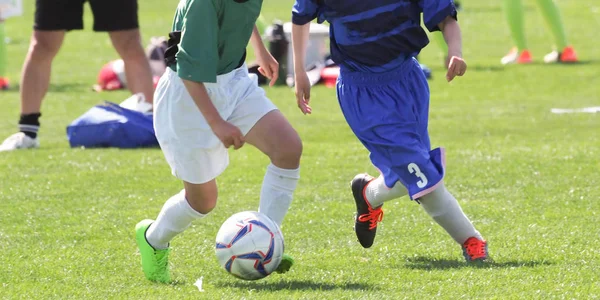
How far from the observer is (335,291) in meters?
4.55

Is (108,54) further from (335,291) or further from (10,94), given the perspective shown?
(335,291)

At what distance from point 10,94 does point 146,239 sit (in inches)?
317

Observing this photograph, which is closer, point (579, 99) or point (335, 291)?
point (335, 291)

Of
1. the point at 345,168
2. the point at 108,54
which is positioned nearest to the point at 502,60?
the point at 108,54

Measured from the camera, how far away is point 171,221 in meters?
4.93

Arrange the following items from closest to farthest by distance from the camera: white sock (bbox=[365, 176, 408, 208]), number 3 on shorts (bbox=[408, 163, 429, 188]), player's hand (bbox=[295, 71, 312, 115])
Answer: number 3 on shorts (bbox=[408, 163, 429, 188]), player's hand (bbox=[295, 71, 312, 115]), white sock (bbox=[365, 176, 408, 208])

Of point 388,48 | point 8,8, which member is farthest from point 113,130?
point 8,8

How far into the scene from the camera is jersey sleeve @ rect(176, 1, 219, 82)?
14.6ft

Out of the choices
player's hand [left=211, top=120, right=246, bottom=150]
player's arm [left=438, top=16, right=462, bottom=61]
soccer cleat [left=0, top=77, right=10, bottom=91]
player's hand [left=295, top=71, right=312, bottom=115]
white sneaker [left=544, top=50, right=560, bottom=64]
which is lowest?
soccer cleat [left=0, top=77, right=10, bottom=91]

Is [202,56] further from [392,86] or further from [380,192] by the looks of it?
[380,192]

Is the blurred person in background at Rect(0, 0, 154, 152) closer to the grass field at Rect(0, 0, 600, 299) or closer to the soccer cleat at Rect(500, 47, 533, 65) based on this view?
the grass field at Rect(0, 0, 600, 299)

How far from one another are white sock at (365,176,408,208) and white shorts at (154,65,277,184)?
2.69ft

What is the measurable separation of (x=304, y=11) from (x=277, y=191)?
890 mm

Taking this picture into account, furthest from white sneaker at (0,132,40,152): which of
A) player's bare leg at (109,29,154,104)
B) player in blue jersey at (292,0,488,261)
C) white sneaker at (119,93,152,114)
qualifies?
player in blue jersey at (292,0,488,261)
